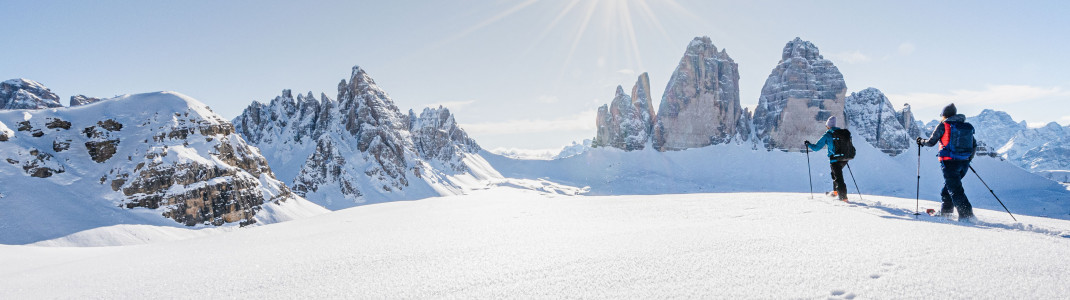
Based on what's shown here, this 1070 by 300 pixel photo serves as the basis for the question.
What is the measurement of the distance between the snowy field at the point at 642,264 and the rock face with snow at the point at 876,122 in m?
122

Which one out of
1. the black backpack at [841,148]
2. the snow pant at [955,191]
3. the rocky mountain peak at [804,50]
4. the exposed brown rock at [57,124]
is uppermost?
the rocky mountain peak at [804,50]

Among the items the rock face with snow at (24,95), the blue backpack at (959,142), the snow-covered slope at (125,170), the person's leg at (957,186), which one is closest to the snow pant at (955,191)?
the person's leg at (957,186)

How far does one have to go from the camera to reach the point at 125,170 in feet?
90.6

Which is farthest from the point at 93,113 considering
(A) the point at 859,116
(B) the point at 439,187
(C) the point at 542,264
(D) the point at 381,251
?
(A) the point at 859,116

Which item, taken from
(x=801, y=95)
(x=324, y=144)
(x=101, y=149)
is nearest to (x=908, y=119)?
(x=801, y=95)

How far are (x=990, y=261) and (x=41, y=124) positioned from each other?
44611mm

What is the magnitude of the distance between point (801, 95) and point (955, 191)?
4428 inches

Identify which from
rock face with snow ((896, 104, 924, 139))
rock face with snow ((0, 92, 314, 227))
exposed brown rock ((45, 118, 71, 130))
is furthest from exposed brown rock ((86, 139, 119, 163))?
rock face with snow ((896, 104, 924, 139))

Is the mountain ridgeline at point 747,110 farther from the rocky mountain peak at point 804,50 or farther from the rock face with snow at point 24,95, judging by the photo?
the rock face with snow at point 24,95

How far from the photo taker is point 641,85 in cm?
12800

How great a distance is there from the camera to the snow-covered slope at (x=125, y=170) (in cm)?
2323

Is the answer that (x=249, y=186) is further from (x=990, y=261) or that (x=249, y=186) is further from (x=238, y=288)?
(x=990, y=261)

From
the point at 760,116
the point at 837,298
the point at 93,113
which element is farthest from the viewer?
the point at 760,116

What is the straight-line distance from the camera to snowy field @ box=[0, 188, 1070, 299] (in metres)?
2.63
